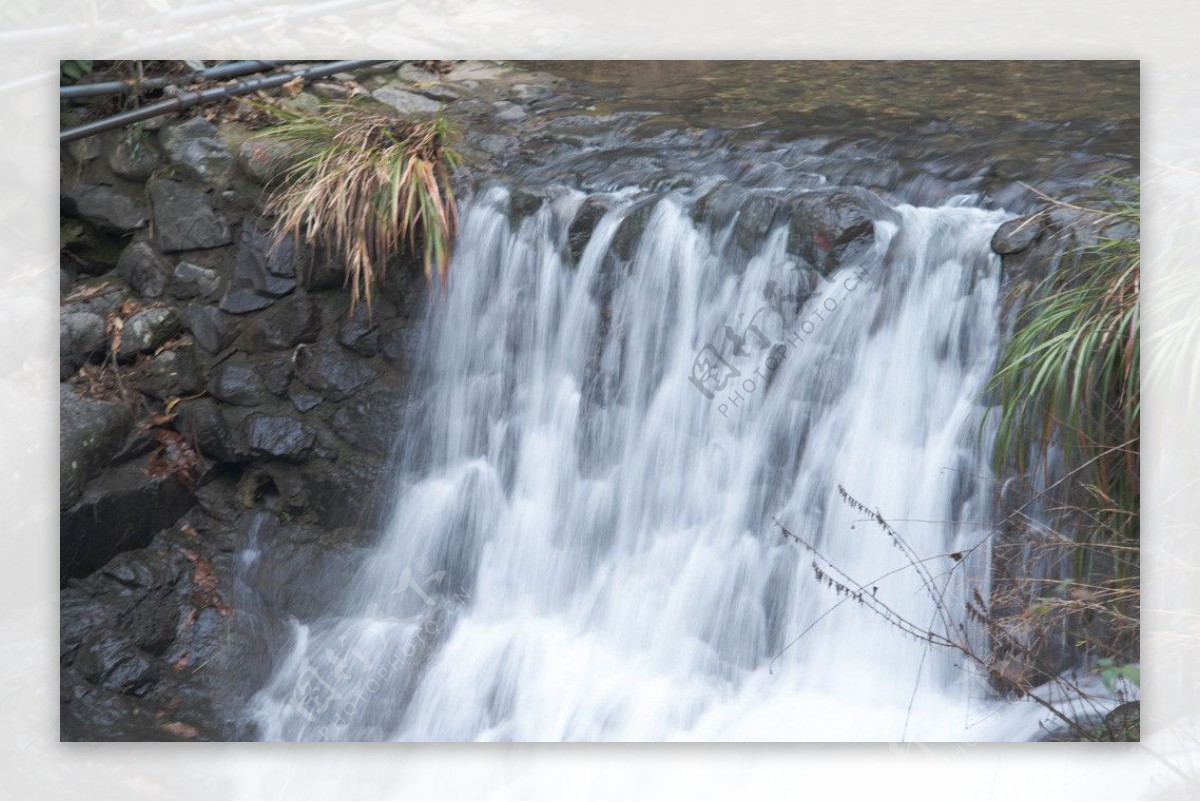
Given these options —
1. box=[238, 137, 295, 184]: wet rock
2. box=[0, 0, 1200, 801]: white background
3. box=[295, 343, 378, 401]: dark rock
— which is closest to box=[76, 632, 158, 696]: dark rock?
box=[0, 0, 1200, 801]: white background

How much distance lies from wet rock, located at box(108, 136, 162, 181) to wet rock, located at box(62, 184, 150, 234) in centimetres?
5

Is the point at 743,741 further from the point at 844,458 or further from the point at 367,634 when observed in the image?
the point at 367,634

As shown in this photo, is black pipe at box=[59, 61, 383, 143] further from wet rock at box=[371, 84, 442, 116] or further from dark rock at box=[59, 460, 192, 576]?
dark rock at box=[59, 460, 192, 576]

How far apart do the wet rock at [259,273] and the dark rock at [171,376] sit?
143mm

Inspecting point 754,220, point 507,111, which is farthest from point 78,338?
point 754,220

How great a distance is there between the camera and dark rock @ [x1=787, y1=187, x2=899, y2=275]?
2365 mm

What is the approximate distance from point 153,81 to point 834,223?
1473 mm

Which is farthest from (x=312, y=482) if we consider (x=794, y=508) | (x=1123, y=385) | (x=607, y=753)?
(x=1123, y=385)

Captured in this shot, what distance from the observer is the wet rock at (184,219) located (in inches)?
97.3

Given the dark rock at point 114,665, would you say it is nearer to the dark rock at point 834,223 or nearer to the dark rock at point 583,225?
the dark rock at point 583,225

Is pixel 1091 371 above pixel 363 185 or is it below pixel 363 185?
below

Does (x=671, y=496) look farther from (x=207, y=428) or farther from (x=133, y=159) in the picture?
(x=133, y=159)

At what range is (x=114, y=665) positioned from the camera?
7.88 feet

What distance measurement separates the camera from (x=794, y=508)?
7.88ft
